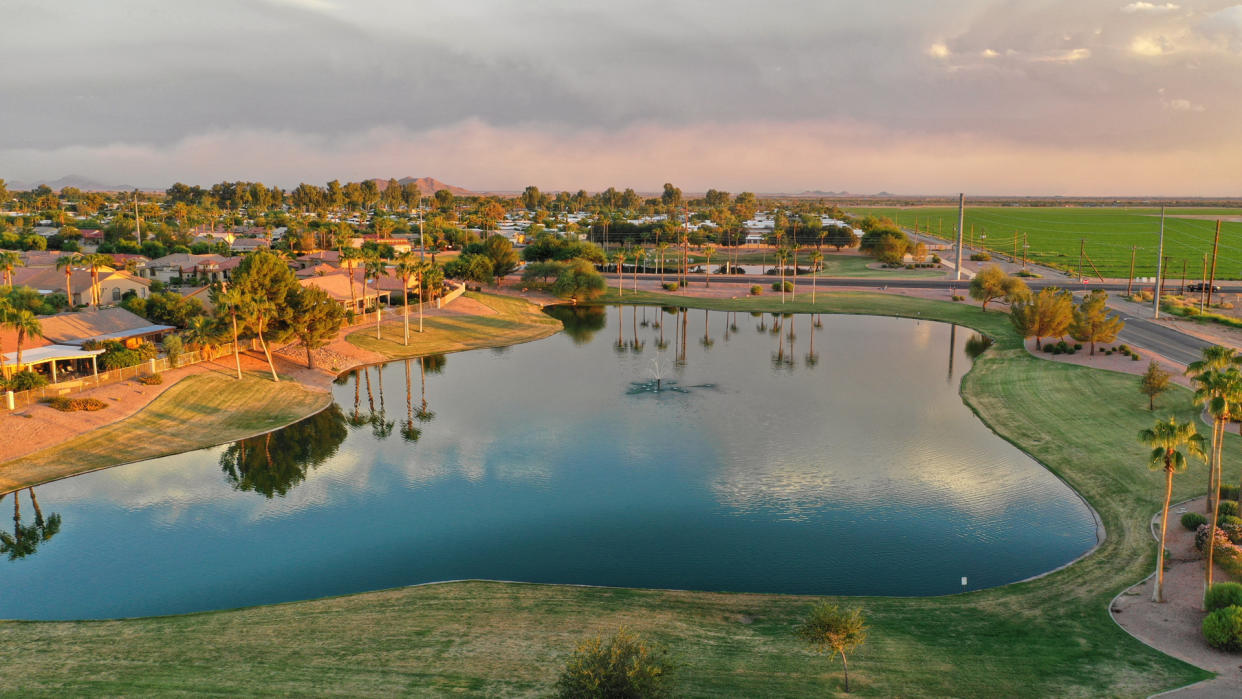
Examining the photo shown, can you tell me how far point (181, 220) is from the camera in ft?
622

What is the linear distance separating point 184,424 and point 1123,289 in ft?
395

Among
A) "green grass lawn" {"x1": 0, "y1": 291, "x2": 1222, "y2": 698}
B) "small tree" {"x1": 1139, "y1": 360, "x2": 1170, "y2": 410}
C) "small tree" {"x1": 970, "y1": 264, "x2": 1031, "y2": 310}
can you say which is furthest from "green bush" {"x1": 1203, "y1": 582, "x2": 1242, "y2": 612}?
"small tree" {"x1": 970, "y1": 264, "x2": 1031, "y2": 310}

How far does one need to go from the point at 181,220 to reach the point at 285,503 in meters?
174

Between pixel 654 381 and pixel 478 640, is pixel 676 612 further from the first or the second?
pixel 654 381

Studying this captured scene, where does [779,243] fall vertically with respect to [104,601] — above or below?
above

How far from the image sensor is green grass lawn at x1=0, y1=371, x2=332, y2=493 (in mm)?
46906

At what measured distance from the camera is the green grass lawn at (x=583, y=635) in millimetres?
24203

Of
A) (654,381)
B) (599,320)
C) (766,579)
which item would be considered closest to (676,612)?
(766,579)

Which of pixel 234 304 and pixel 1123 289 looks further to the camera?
pixel 1123 289

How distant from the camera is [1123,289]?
117 metres

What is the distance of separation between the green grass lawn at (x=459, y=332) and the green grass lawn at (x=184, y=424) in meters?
17.3

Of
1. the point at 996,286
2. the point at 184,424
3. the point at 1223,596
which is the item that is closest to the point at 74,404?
the point at 184,424

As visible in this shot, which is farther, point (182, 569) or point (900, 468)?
point (900, 468)

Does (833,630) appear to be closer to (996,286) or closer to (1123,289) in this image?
(996,286)
